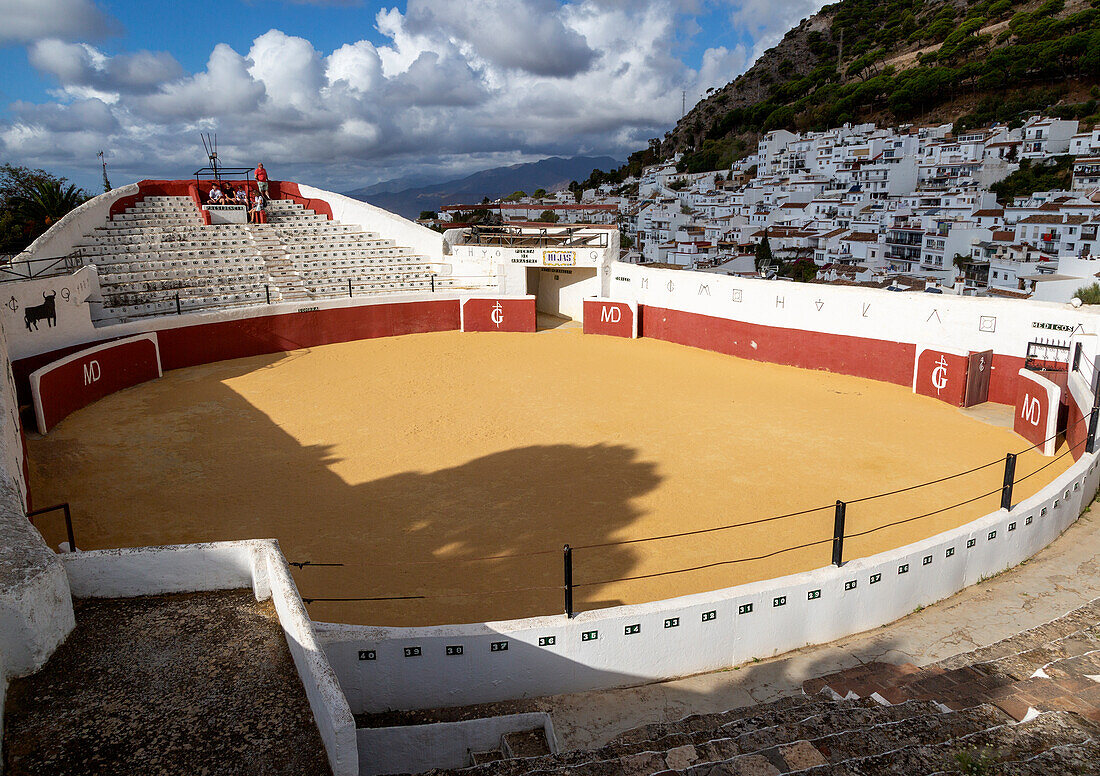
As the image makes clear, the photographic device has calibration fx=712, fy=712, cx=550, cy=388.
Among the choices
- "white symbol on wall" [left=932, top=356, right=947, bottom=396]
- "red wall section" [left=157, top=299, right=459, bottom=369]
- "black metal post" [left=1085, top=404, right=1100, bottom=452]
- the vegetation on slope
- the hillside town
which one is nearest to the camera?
"black metal post" [left=1085, top=404, right=1100, bottom=452]

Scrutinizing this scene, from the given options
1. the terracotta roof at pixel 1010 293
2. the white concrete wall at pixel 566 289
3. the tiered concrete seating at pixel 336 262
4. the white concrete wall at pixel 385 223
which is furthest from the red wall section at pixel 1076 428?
the terracotta roof at pixel 1010 293

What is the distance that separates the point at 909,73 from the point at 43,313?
11570 centimetres

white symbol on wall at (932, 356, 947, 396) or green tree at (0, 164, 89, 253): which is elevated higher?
green tree at (0, 164, 89, 253)

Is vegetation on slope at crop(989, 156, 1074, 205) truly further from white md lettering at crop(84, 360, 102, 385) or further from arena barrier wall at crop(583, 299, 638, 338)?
white md lettering at crop(84, 360, 102, 385)

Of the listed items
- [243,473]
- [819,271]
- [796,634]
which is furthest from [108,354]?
[819,271]

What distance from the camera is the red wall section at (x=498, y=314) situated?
→ 75.7 feet

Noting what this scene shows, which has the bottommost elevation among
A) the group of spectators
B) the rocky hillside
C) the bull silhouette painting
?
the bull silhouette painting

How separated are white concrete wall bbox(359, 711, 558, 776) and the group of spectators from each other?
24.6 m

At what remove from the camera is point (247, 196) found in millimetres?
27000

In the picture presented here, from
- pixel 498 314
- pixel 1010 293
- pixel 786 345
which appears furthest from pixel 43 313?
pixel 1010 293

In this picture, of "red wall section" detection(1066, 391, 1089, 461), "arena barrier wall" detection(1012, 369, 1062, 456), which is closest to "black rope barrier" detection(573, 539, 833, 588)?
"red wall section" detection(1066, 391, 1089, 461)

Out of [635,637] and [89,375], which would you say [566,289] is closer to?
[89,375]

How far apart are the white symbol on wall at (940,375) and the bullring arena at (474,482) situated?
0.05m

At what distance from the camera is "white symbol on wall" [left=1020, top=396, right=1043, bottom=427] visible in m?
12.6
